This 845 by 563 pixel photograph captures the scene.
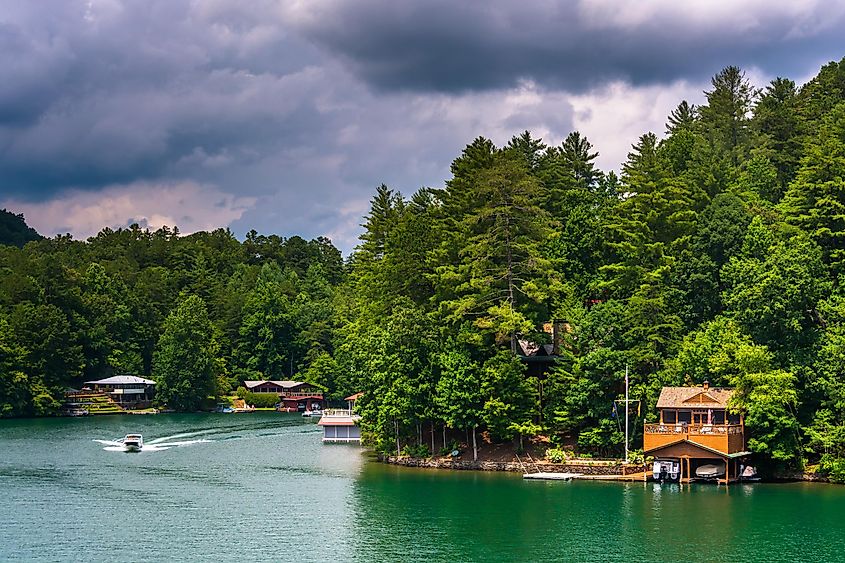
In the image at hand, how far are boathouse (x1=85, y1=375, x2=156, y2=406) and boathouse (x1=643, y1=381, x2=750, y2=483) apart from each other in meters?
86.3

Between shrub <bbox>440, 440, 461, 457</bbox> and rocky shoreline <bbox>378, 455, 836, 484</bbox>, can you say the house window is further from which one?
shrub <bbox>440, 440, 461, 457</bbox>

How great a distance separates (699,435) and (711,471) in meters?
2.14

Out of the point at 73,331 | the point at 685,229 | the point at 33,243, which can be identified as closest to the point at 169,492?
the point at 685,229

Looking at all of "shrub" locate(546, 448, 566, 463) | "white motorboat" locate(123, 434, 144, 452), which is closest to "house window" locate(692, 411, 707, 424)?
"shrub" locate(546, 448, 566, 463)

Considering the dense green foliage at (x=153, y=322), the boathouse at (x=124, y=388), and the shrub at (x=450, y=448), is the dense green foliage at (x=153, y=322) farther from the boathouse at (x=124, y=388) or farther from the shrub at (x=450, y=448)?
the shrub at (x=450, y=448)

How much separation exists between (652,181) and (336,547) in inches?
1508

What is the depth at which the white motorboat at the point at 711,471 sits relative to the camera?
57938 mm

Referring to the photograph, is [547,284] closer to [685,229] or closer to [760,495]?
[685,229]

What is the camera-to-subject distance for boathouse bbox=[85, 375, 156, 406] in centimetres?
12962

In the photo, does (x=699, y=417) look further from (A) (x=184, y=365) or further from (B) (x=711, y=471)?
(A) (x=184, y=365)

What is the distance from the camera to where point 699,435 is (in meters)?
57.9

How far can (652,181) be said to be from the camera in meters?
71.4

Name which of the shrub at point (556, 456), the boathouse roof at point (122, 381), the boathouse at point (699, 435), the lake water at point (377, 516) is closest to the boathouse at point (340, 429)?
the lake water at point (377, 516)

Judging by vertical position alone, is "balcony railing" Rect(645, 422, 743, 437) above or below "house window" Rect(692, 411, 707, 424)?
below
